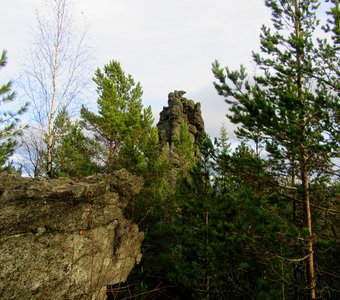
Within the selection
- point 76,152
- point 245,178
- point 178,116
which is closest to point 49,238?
point 245,178

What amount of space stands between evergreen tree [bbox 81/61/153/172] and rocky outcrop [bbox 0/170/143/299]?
8446 millimetres

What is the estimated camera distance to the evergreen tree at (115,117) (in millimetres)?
16359

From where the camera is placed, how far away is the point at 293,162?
730 cm

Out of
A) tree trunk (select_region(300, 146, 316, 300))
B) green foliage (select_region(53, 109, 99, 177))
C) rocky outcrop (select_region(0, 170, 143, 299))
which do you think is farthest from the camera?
green foliage (select_region(53, 109, 99, 177))

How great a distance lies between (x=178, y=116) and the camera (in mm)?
38469

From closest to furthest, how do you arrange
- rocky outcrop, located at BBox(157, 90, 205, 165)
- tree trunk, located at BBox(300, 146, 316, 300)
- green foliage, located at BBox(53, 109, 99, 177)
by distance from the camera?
tree trunk, located at BBox(300, 146, 316, 300) < green foliage, located at BBox(53, 109, 99, 177) < rocky outcrop, located at BBox(157, 90, 205, 165)

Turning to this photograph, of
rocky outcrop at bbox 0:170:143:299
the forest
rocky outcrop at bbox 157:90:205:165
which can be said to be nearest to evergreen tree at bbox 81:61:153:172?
the forest

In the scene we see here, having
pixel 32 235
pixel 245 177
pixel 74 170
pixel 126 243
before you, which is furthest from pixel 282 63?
pixel 74 170

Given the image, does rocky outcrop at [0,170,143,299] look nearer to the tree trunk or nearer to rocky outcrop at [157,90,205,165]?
the tree trunk

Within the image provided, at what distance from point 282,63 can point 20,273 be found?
7.27 metres

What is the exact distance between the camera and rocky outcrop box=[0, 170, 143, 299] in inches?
218

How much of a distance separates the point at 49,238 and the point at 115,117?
10.5 m

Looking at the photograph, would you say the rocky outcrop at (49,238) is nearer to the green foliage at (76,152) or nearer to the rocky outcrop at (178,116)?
the green foliage at (76,152)

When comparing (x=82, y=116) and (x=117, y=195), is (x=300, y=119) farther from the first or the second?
(x=82, y=116)
